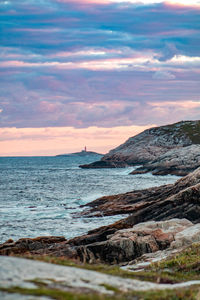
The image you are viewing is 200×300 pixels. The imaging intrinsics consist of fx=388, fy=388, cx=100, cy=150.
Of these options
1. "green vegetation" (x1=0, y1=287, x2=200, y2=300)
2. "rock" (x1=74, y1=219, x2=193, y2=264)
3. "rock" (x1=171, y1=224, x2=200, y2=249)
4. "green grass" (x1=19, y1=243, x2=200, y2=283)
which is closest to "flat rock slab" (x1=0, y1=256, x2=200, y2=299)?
"green vegetation" (x1=0, y1=287, x2=200, y2=300)

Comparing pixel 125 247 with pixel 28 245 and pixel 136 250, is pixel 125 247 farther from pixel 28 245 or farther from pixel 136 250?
pixel 28 245

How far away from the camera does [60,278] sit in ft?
36.4

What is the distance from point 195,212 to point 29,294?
26824mm

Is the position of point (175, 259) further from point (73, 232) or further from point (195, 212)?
point (73, 232)

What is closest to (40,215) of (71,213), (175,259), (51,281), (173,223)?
(71,213)

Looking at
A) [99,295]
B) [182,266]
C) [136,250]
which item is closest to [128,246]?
[136,250]

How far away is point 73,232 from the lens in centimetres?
4062

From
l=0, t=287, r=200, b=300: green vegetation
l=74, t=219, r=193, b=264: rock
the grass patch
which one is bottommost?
l=74, t=219, r=193, b=264: rock

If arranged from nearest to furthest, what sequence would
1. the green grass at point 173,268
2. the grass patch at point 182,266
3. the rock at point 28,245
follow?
the green grass at point 173,268 < the grass patch at point 182,266 < the rock at point 28,245

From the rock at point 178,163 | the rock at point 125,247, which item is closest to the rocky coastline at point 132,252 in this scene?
the rock at point 125,247

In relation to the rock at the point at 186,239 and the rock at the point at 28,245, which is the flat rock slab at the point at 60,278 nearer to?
the rock at the point at 186,239

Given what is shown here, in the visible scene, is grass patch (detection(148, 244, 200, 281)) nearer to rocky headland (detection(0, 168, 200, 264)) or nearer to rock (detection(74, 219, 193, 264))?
rocky headland (detection(0, 168, 200, 264))

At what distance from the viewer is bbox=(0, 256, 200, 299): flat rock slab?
10391 mm

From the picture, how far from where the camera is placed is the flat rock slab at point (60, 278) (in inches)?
409
